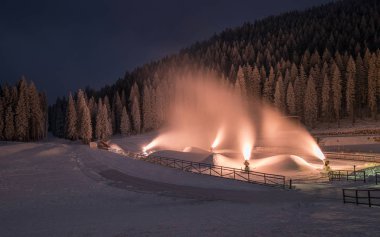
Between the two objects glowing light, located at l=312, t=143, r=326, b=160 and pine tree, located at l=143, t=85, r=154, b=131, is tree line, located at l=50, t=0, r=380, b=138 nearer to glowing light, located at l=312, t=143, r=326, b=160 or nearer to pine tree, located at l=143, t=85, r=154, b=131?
pine tree, located at l=143, t=85, r=154, b=131

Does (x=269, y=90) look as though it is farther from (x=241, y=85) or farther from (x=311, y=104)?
(x=311, y=104)

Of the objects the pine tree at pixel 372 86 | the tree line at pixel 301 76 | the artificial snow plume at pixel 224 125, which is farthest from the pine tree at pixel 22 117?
the pine tree at pixel 372 86

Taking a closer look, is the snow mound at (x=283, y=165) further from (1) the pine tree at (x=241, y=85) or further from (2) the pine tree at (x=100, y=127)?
(1) the pine tree at (x=241, y=85)

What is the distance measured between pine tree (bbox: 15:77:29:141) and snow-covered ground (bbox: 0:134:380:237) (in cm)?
4792

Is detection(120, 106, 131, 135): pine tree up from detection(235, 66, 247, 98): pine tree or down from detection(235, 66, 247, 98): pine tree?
down

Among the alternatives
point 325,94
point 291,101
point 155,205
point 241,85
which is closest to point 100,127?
point 241,85

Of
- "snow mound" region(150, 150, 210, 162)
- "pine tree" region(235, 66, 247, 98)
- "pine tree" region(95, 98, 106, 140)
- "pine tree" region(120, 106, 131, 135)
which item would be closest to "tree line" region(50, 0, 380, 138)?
"pine tree" region(235, 66, 247, 98)

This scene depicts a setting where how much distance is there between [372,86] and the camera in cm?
9031

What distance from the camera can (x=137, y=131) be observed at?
380 feet

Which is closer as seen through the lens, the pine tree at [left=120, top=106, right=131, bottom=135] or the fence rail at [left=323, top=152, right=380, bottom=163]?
the fence rail at [left=323, top=152, right=380, bottom=163]

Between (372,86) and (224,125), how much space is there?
43.9 metres

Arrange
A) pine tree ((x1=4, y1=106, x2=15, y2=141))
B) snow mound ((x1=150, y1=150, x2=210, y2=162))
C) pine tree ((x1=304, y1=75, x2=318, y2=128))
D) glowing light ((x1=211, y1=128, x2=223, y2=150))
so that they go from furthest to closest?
pine tree ((x1=304, y1=75, x2=318, y2=128))
glowing light ((x1=211, y1=128, x2=223, y2=150))
pine tree ((x1=4, y1=106, x2=15, y2=141))
snow mound ((x1=150, y1=150, x2=210, y2=162))

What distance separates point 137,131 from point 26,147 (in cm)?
5534

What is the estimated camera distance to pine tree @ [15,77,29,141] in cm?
8912
